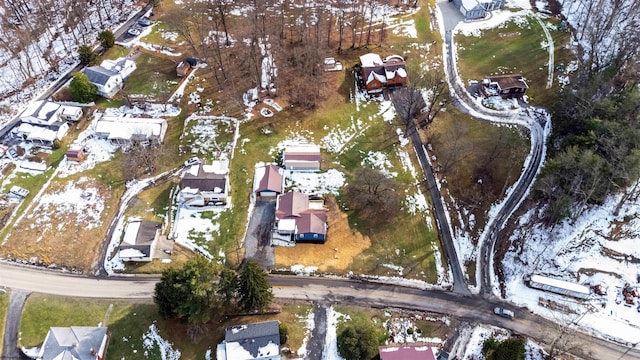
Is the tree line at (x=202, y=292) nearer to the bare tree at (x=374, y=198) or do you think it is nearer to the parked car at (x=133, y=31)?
the bare tree at (x=374, y=198)

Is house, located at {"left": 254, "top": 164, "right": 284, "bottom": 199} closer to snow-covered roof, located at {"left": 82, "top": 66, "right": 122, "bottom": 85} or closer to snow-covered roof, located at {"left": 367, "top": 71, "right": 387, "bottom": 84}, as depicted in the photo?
snow-covered roof, located at {"left": 367, "top": 71, "right": 387, "bottom": 84}

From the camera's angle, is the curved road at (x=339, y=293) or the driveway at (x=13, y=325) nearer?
the driveway at (x=13, y=325)

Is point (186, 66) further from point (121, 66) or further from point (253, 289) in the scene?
point (253, 289)

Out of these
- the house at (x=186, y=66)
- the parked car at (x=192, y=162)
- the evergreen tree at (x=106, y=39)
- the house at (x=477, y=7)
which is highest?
the house at (x=477, y=7)

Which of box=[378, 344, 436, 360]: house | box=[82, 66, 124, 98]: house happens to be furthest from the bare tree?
box=[82, 66, 124, 98]: house

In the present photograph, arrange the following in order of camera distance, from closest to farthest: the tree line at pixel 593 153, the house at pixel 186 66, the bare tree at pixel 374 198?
the tree line at pixel 593 153, the bare tree at pixel 374 198, the house at pixel 186 66

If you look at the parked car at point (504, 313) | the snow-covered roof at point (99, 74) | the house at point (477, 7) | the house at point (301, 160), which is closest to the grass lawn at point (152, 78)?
the snow-covered roof at point (99, 74)

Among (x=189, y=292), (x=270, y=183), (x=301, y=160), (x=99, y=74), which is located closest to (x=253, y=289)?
(x=189, y=292)
